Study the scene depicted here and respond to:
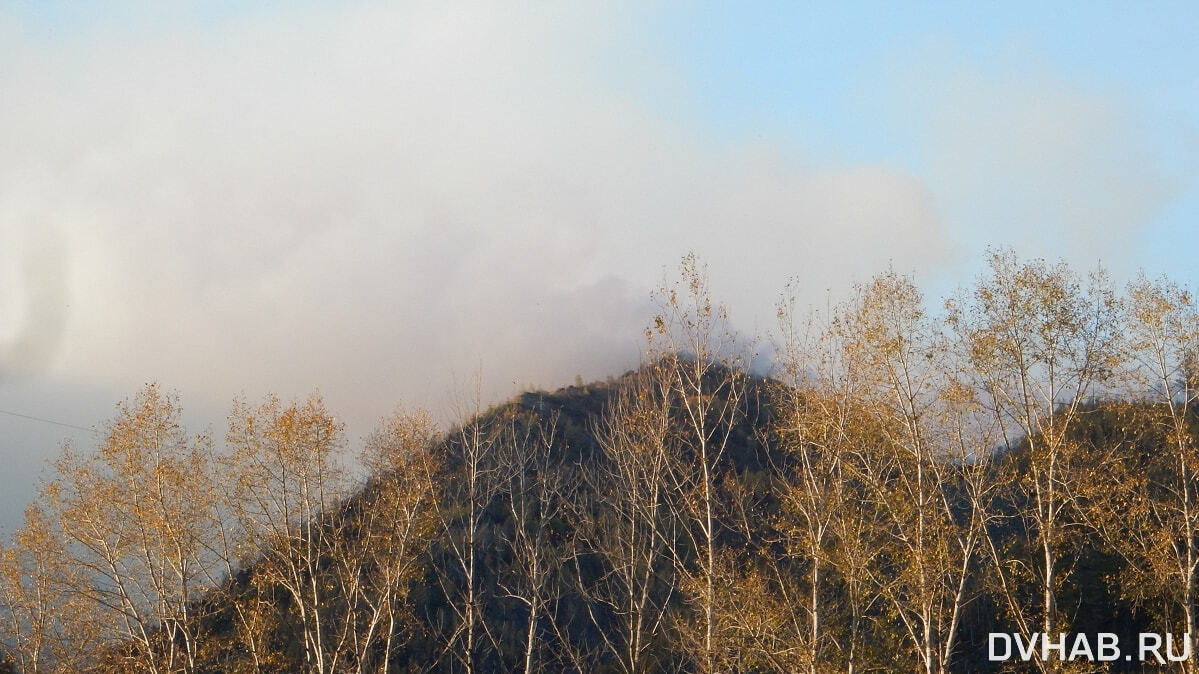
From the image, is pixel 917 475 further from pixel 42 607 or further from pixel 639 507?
pixel 42 607

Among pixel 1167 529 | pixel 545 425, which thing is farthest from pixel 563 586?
pixel 1167 529

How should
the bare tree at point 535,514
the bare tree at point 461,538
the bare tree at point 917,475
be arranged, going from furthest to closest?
the bare tree at point 461,538 → the bare tree at point 535,514 → the bare tree at point 917,475

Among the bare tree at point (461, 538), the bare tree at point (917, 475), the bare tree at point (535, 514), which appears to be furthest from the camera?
the bare tree at point (461, 538)

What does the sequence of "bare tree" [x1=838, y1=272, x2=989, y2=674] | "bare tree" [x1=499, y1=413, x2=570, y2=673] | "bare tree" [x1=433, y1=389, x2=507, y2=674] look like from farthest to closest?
"bare tree" [x1=433, y1=389, x2=507, y2=674]
"bare tree" [x1=499, y1=413, x2=570, y2=673]
"bare tree" [x1=838, y1=272, x2=989, y2=674]

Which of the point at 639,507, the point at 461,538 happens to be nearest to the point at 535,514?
the point at 461,538

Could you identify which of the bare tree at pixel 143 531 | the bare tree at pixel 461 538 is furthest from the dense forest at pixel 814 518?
the bare tree at pixel 461 538

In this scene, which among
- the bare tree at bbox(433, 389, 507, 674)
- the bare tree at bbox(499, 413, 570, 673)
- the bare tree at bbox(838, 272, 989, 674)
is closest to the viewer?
the bare tree at bbox(838, 272, 989, 674)

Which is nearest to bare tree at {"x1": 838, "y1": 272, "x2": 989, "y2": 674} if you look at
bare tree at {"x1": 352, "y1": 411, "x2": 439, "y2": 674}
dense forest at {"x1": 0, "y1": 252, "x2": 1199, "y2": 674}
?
dense forest at {"x1": 0, "y1": 252, "x2": 1199, "y2": 674}

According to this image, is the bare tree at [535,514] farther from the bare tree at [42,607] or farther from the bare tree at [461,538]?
the bare tree at [42,607]

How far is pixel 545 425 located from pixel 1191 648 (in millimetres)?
49747

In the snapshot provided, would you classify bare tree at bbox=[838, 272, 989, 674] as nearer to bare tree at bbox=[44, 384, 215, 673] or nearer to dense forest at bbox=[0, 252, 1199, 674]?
dense forest at bbox=[0, 252, 1199, 674]

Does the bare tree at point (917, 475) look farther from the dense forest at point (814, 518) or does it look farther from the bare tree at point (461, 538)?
the bare tree at point (461, 538)

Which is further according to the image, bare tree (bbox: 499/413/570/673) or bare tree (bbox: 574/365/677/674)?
bare tree (bbox: 499/413/570/673)

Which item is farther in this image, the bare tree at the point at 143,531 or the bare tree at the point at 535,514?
the bare tree at the point at 535,514
